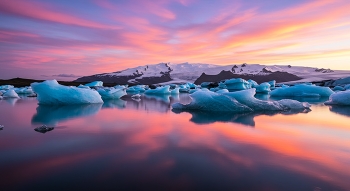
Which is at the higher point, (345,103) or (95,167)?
(95,167)

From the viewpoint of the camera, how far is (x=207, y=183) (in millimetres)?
2490

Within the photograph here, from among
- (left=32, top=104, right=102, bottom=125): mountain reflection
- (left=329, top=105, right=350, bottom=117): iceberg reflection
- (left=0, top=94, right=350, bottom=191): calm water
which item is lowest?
(left=329, top=105, right=350, bottom=117): iceberg reflection

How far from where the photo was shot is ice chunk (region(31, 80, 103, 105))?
10688 mm

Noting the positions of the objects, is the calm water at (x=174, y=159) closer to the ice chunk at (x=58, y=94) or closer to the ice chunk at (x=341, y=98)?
the ice chunk at (x=58, y=94)

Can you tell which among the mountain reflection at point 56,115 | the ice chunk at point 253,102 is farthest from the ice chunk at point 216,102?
the mountain reflection at point 56,115

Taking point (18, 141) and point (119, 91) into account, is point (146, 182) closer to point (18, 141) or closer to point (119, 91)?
point (18, 141)

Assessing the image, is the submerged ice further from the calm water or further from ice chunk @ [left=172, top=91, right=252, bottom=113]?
the calm water

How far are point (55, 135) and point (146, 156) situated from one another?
2201 mm

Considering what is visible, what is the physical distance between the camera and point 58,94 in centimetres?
1089

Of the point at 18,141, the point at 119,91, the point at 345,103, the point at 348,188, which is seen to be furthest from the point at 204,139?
the point at 119,91

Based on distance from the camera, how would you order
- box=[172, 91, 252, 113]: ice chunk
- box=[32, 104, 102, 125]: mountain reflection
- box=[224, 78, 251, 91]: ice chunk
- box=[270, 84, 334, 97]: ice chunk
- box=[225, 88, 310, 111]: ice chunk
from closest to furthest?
box=[32, 104, 102, 125]: mountain reflection → box=[172, 91, 252, 113]: ice chunk → box=[225, 88, 310, 111]: ice chunk → box=[270, 84, 334, 97]: ice chunk → box=[224, 78, 251, 91]: ice chunk

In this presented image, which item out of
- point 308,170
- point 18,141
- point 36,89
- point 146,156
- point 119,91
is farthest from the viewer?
point 119,91

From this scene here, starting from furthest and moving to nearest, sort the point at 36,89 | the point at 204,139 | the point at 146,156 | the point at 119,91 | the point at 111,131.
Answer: the point at 119,91 < the point at 36,89 < the point at 111,131 < the point at 204,139 < the point at 146,156

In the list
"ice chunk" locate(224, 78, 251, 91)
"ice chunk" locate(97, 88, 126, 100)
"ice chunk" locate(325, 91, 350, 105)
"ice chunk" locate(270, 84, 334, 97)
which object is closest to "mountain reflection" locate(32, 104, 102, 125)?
"ice chunk" locate(97, 88, 126, 100)
